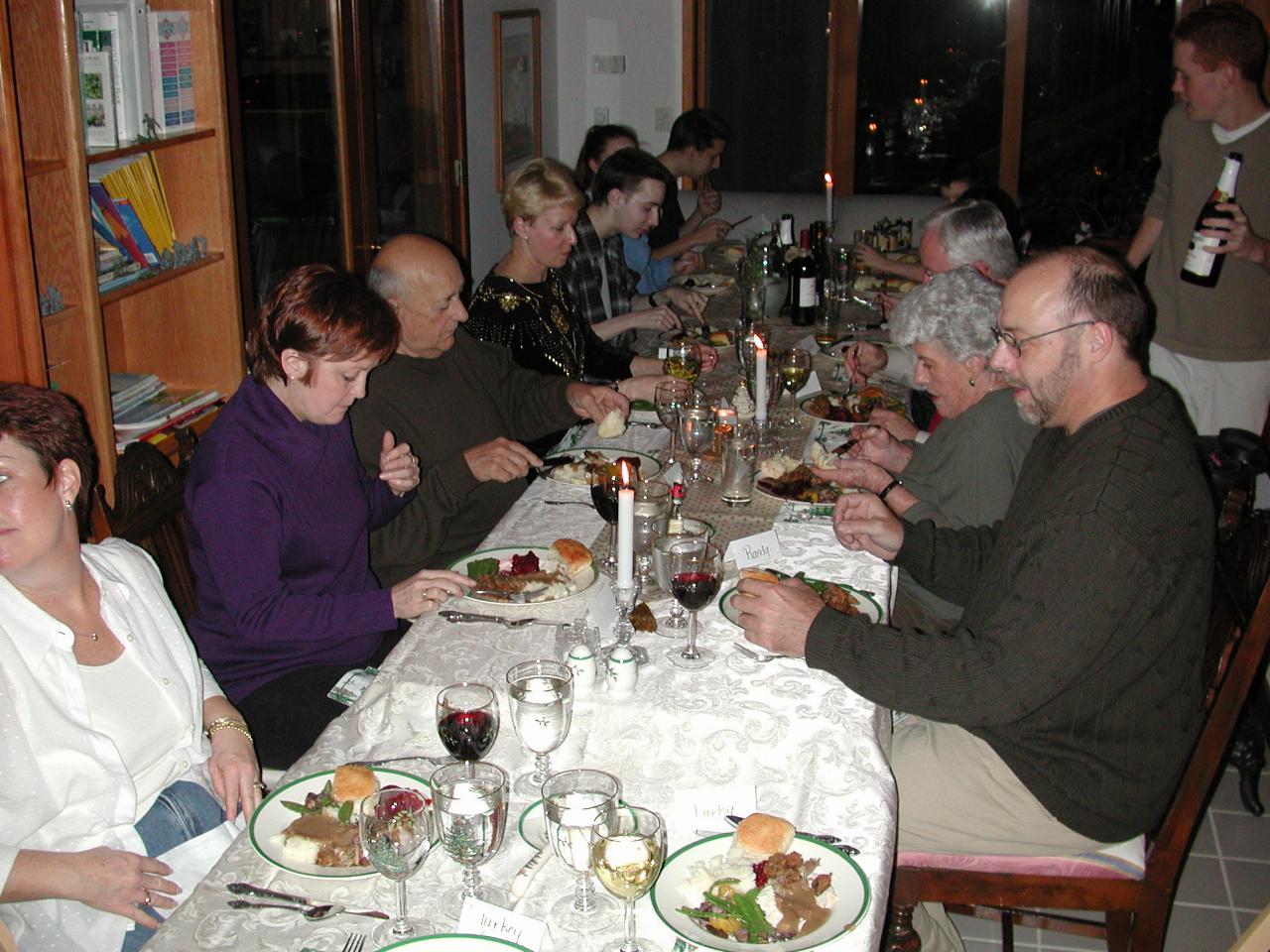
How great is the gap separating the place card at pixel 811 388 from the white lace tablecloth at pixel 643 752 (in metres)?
1.29

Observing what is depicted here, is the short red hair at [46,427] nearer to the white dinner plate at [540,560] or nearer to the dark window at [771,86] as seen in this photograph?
the white dinner plate at [540,560]

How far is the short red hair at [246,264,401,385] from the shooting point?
205 cm

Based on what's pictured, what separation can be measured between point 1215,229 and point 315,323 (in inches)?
105

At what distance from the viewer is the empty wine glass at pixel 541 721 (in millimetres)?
1499

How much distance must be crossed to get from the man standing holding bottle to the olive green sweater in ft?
6.81

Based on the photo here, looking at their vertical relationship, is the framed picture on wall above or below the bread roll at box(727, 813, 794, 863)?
above

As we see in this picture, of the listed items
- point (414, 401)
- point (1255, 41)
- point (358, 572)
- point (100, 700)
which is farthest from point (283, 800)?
point (1255, 41)

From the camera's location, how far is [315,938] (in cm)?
125

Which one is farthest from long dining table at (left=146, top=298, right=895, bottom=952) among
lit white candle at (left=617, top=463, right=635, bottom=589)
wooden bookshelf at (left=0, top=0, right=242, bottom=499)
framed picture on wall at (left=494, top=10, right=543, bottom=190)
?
framed picture on wall at (left=494, top=10, right=543, bottom=190)

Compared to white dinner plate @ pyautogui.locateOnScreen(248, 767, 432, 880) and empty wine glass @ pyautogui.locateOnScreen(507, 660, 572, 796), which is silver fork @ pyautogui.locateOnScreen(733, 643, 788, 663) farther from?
white dinner plate @ pyautogui.locateOnScreen(248, 767, 432, 880)

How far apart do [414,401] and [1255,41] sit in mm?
2774

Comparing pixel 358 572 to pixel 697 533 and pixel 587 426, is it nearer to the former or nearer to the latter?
pixel 697 533

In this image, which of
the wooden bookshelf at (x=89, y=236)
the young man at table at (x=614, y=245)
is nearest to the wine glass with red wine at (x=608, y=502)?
the wooden bookshelf at (x=89, y=236)

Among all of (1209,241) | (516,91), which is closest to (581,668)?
(1209,241)
